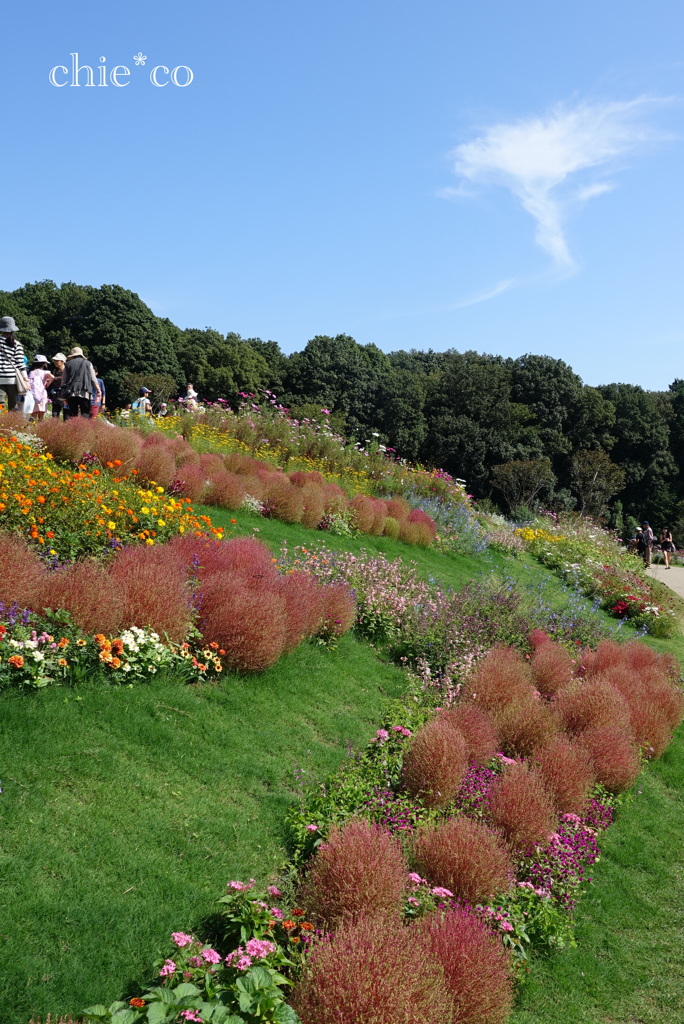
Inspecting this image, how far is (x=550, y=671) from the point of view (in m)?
7.64

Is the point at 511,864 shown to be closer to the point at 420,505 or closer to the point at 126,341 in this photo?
the point at 420,505

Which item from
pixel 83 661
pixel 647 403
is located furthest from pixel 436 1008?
pixel 647 403

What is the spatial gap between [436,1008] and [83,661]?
281 centimetres

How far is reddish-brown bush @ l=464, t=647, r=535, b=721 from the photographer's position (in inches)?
253

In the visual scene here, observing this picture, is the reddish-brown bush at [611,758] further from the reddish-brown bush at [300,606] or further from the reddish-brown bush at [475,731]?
the reddish-brown bush at [300,606]

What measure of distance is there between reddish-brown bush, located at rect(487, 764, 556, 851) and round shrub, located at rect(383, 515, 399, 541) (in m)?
7.78

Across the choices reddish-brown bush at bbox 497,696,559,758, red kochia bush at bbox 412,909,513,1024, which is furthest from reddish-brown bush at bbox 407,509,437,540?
red kochia bush at bbox 412,909,513,1024

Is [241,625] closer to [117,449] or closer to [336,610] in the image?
[336,610]

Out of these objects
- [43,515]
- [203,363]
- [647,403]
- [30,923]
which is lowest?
[30,923]

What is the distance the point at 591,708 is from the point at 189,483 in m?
5.72

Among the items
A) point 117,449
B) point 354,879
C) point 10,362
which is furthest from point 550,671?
point 10,362

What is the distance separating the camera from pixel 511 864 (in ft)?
14.8

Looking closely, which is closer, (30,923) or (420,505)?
(30,923)

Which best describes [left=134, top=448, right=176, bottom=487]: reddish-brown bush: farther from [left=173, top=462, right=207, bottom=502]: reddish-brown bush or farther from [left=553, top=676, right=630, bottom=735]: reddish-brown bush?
[left=553, top=676, right=630, bottom=735]: reddish-brown bush
